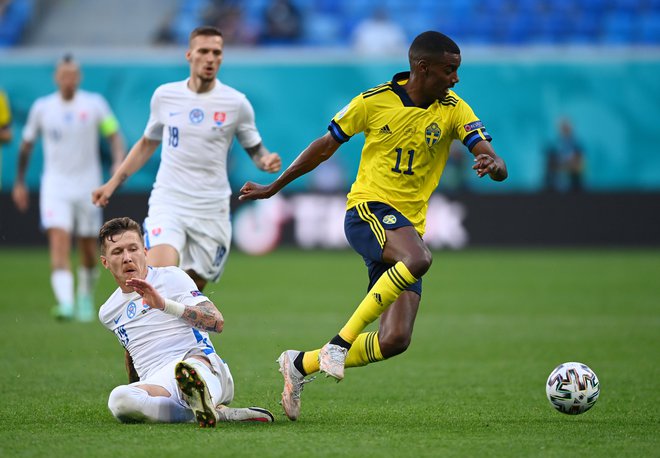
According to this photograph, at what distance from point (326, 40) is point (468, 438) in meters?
19.4

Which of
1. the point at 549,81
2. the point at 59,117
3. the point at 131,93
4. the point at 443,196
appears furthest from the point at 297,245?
the point at 59,117

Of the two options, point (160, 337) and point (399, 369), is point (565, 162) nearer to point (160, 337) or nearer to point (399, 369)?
point (399, 369)

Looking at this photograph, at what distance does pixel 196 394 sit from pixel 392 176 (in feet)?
6.30

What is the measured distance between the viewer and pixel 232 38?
23844mm

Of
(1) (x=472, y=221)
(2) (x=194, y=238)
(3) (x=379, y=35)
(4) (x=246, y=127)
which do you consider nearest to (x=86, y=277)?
(2) (x=194, y=238)

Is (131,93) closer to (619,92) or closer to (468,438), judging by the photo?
(619,92)

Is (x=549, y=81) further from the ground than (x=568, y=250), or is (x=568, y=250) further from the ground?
(x=549, y=81)

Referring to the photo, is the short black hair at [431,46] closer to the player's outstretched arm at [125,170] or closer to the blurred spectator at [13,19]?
the player's outstretched arm at [125,170]

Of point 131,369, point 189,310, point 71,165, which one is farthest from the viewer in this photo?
point 71,165

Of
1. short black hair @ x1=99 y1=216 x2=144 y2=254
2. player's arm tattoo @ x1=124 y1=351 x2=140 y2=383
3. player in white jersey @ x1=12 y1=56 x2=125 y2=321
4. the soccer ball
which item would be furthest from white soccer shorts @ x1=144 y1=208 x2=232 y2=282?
player in white jersey @ x1=12 y1=56 x2=125 y2=321

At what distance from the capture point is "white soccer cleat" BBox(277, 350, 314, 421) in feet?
22.2

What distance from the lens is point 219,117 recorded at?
860 centimetres

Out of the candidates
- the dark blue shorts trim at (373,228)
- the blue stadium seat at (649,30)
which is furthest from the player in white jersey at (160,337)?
the blue stadium seat at (649,30)

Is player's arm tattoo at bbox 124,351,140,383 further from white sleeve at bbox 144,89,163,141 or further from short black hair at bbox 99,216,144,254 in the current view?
white sleeve at bbox 144,89,163,141
